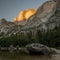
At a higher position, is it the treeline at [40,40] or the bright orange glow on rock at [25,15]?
the bright orange glow on rock at [25,15]

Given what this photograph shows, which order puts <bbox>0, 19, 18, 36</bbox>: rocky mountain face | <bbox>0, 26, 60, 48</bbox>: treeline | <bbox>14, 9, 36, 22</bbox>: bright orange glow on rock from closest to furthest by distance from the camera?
<bbox>0, 26, 60, 48</bbox>: treeline
<bbox>0, 19, 18, 36</bbox>: rocky mountain face
<bbox>14, 9, 36, 22</bbox>: bright orange glow on rock

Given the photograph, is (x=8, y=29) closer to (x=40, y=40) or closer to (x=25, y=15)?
(x=40, y=40)

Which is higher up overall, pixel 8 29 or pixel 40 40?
pixel 8 29

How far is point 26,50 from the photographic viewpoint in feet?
138

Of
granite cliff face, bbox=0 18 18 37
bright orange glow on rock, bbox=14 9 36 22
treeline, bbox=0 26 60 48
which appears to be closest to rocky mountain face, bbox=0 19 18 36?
granite cliff face, bbox=0 18 18 37

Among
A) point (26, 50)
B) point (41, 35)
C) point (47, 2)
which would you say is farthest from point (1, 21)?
point (26, 50)

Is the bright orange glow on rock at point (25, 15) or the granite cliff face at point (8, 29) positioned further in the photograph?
the bright orange glow on rock at point (25, 15)

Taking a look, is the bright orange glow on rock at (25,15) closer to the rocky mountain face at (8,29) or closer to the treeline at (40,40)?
the rocky mountain face at (8,29)

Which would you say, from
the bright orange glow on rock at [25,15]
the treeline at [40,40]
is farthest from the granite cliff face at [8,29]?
the bright orange glow on rock at [25,15]

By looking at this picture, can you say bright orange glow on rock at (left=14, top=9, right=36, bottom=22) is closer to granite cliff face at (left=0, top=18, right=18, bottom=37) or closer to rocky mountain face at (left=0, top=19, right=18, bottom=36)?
granite cliff face at (left=0, top=18, right=18, bottom=37)

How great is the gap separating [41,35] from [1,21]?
7433cm

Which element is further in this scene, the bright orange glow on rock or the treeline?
the bright orange glow on rock

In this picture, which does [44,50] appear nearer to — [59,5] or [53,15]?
[53,15]

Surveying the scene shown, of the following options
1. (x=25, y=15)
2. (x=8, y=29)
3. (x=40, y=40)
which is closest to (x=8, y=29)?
(x=8, y=29)
